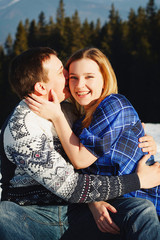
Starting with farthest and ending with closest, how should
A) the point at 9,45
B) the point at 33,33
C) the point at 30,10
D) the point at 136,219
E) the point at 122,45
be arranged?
the point at 30,10, the point at 33,33, the point at 9,45, the point at 122,45, the point at 136,219

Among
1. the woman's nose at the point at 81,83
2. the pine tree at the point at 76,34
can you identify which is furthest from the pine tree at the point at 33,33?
the woman's nose at the point at 81,83

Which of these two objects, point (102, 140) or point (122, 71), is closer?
point (102, 140)

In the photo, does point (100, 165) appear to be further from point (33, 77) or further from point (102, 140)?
point (33, 77)

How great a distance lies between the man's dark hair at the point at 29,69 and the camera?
1.95 metres

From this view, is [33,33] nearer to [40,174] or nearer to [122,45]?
[122,45]

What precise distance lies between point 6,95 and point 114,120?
30.2 metres

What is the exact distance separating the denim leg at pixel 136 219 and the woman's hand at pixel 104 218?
3cm

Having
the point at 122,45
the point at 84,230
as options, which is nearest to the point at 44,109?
the point at 84,230

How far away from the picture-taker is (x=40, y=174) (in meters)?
1.63

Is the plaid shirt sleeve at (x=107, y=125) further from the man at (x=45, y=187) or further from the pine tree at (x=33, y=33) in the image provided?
the pine tree at (x=33, y=33)

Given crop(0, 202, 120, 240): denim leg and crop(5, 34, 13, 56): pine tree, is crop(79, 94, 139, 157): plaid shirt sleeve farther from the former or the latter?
crop(5, 34, 13, 56): pine tree

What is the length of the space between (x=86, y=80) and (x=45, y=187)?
2.53 feet

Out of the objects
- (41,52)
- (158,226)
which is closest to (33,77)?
(41,52)

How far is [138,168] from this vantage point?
1.82m
